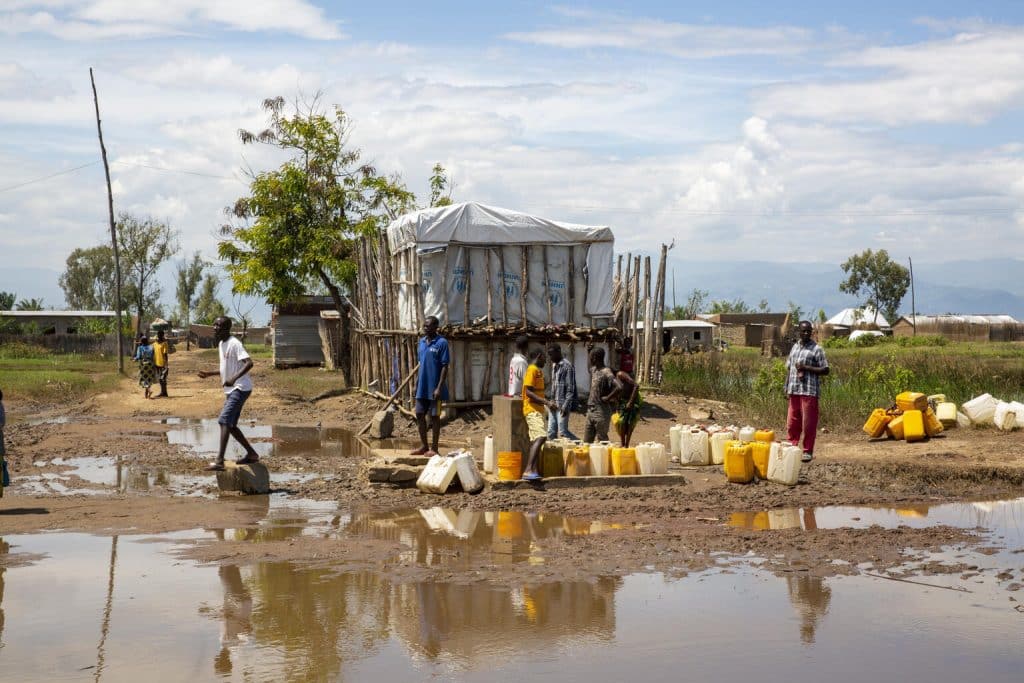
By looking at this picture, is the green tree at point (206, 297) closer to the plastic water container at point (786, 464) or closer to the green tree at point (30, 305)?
the green tree at point (30, 305)

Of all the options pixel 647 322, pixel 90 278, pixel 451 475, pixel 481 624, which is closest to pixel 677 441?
pixel 451 475

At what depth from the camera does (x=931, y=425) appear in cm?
1519

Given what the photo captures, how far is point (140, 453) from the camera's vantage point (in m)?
14.9

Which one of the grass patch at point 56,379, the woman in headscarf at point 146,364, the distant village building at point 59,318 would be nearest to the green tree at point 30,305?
the distant village building at point 59,318

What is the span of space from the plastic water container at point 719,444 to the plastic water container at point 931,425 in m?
3.82

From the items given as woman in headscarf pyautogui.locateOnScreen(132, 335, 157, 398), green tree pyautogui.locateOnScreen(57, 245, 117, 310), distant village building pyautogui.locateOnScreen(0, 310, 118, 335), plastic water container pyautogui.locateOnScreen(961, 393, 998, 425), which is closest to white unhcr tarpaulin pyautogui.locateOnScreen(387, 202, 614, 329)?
plastic water container pyautogui.locateOnScreen(961, 393, 998, 425)

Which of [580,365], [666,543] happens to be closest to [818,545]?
[666,543]

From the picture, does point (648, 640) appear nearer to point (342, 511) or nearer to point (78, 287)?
point (342, 511)

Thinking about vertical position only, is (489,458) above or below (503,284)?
below

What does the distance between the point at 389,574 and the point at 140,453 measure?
831 centimetres

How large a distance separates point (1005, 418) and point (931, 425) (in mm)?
1243

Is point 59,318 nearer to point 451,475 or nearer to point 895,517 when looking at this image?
point 451,475

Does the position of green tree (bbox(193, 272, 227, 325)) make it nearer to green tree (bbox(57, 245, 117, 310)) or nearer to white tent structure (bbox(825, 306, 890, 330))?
green tree (bbox(57, 245, 117, 310))

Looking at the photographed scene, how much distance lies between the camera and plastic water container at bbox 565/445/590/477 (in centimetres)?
1159
